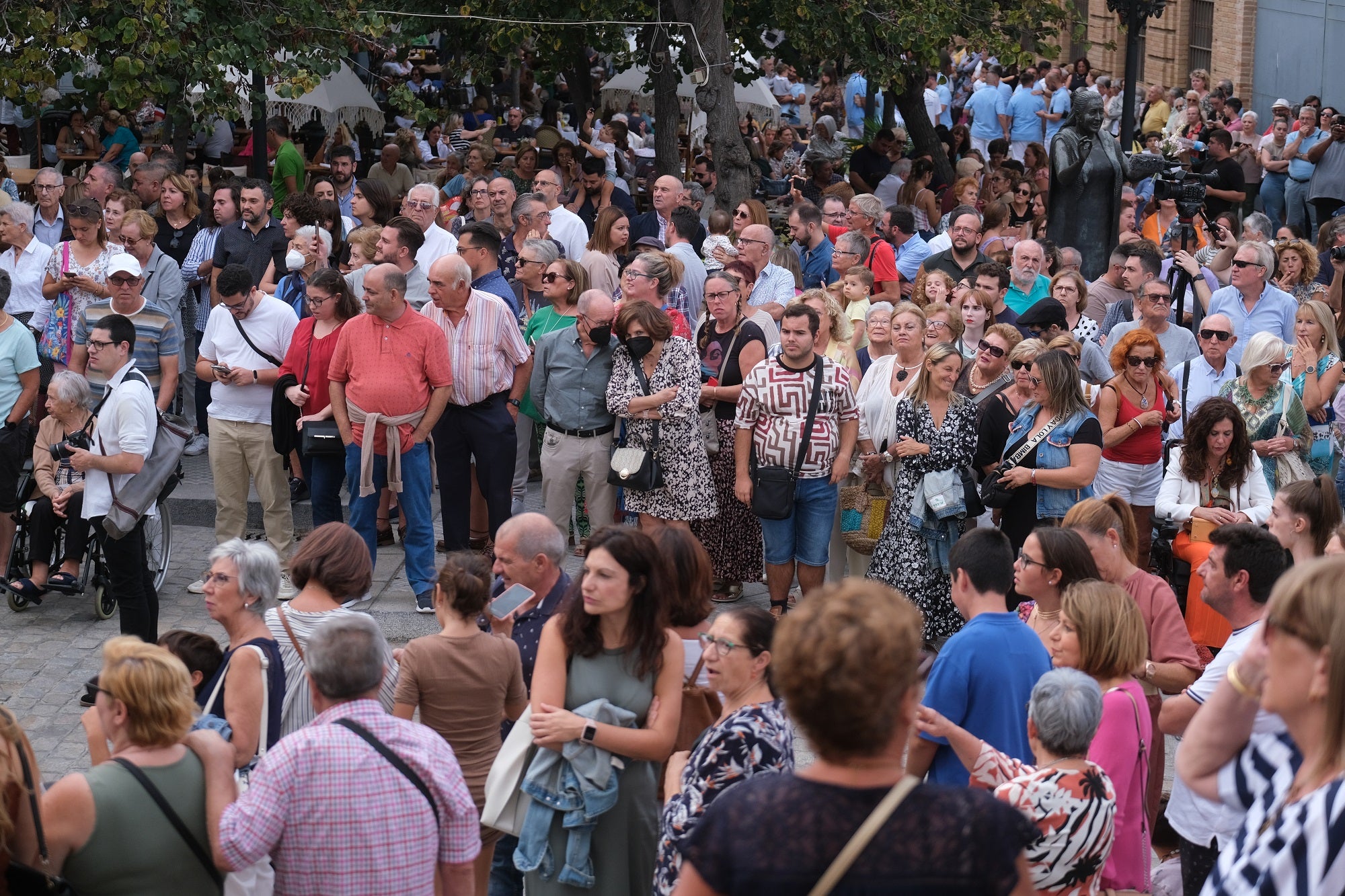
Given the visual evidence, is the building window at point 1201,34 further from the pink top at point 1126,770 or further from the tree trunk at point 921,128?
the pink top at point 1126,770

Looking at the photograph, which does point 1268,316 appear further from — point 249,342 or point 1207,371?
point 249,342

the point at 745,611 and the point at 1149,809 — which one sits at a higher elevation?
the point at 745,611

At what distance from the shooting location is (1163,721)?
15.3 ft

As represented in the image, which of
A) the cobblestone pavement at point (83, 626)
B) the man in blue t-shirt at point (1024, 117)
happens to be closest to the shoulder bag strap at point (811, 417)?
the cobblestone pavement at point (83, 626)

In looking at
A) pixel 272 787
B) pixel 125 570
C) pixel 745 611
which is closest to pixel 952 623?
pixel 745 611

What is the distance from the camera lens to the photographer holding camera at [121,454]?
24.1ft

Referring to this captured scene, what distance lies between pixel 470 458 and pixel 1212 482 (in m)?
4.03

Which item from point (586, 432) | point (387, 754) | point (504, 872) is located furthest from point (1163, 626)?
point (586, 432)

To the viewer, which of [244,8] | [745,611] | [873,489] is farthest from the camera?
[244,8]

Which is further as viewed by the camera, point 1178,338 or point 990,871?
point 1178,338

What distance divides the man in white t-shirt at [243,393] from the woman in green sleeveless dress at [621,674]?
182 inches

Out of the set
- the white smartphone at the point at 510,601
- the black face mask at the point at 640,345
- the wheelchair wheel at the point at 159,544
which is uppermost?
the black face mask at the point at 640,345

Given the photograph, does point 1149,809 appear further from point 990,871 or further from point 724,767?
point 990,871

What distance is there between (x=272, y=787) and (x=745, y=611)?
139 cm
